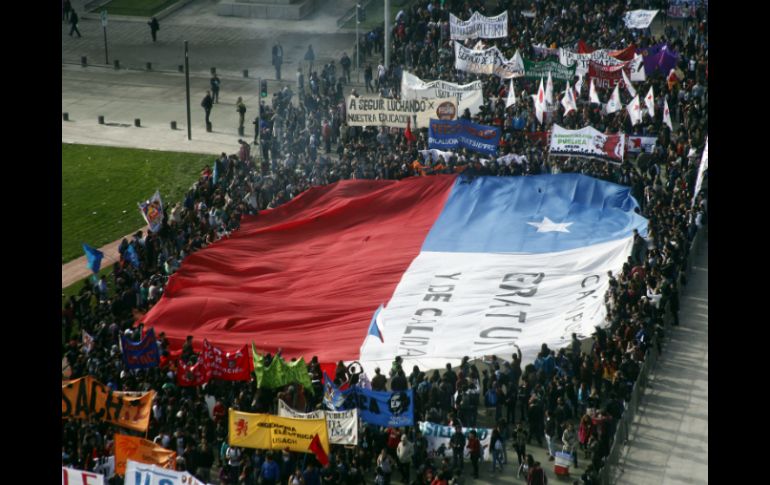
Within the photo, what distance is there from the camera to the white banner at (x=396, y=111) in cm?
4366

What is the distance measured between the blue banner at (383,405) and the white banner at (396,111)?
1793 cm

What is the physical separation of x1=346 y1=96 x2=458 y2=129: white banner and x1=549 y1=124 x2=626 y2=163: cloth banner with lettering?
4.48m

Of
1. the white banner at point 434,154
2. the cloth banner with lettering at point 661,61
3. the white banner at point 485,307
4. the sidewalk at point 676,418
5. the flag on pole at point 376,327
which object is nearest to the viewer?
the sidewalk at point 676,418

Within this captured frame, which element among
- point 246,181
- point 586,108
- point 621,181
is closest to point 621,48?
point 586,108

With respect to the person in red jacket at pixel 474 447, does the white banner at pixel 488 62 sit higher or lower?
higher

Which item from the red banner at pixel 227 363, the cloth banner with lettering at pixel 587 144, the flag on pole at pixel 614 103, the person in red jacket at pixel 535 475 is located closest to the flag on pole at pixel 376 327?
the red banner at pixel 227 363

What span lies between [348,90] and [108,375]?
94.0 ft

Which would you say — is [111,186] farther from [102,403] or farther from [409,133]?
[102,403]

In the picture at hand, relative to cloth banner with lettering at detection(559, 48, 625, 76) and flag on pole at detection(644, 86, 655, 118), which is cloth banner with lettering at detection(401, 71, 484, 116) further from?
flag on pole at detection(644, 86, 655, 118)

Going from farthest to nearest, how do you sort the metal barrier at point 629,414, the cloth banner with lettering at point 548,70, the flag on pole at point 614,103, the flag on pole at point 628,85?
1. the cloth banner with lettering at point 548,70
2. the flag on pole at point 628,85
3. the flag on pole at point 614,103
4. the metal barrier at point 629,414

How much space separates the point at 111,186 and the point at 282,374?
21.0 meters

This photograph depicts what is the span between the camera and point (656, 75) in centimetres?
4959

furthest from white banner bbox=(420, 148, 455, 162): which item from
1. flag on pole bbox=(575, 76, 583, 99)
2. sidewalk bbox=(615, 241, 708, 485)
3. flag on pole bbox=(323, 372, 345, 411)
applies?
flag on pole bbox=(323, 372, 345, 411)

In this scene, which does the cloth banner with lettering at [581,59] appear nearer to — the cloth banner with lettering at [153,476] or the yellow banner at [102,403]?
the yellow banner at [102,403]
